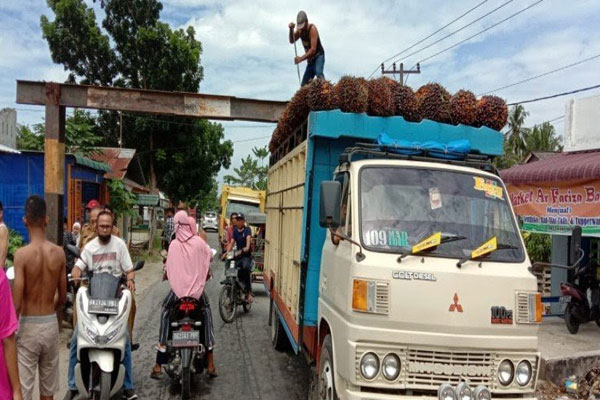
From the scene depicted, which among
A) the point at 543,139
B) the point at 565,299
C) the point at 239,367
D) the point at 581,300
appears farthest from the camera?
the point at 543,139

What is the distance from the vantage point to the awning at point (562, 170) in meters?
8.28

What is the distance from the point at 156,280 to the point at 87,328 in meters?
11.1

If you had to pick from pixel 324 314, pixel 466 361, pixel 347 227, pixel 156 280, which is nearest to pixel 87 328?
pixel 324 314

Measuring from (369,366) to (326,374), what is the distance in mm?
761

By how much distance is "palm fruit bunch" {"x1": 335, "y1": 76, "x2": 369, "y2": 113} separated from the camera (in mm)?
4738

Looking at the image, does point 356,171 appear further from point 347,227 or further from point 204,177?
A: point 204,177

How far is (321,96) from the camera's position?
15.7ft

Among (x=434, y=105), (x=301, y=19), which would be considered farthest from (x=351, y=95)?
(x=301, y=19)

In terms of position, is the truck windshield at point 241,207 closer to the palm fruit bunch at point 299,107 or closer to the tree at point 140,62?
the tree at point 140,62

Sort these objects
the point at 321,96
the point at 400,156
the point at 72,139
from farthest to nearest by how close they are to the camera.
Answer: the point at 72,139
the point at 321,96
the point at 400,156

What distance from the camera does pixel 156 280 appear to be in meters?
15.5

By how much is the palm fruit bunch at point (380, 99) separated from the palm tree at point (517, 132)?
3603cm

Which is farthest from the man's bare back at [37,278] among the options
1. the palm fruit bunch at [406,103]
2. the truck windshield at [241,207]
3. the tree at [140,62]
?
the tree at [140,62]

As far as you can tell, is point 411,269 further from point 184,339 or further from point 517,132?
point 517,132
